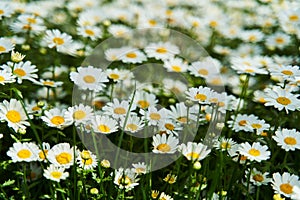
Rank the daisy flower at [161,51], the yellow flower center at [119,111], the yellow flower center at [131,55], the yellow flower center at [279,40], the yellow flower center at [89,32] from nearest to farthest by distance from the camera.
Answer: the yellow flower center at [119,111]
the yellow flower center at [131,55]
the daisy flower at [161,51]
the yellow flower center at [89,32]
the yellow flower center at [279,40]

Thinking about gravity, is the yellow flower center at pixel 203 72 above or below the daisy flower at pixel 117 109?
above

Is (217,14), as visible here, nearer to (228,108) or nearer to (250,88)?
(250,88)

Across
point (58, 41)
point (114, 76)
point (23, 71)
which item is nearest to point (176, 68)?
point (114, 76)

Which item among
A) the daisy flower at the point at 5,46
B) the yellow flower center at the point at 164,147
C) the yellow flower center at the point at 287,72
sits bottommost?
the yellow flower center at the point at 164,147

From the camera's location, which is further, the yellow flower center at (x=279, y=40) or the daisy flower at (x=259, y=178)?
the yellow flower center at (x=279, y=40)

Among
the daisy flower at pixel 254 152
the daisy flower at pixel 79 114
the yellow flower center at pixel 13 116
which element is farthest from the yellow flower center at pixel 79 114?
the daisy flower at pixel 254 152

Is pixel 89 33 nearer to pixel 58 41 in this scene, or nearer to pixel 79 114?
pixel 58 41

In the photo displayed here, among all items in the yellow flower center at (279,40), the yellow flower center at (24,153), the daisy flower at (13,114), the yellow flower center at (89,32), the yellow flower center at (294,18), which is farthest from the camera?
the yellow flower center at (279,40)

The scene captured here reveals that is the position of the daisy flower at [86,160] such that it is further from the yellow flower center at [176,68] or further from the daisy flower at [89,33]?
the daisy flower at [89,33]

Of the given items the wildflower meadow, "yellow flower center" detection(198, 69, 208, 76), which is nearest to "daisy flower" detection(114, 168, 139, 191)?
the wildflower meadow
